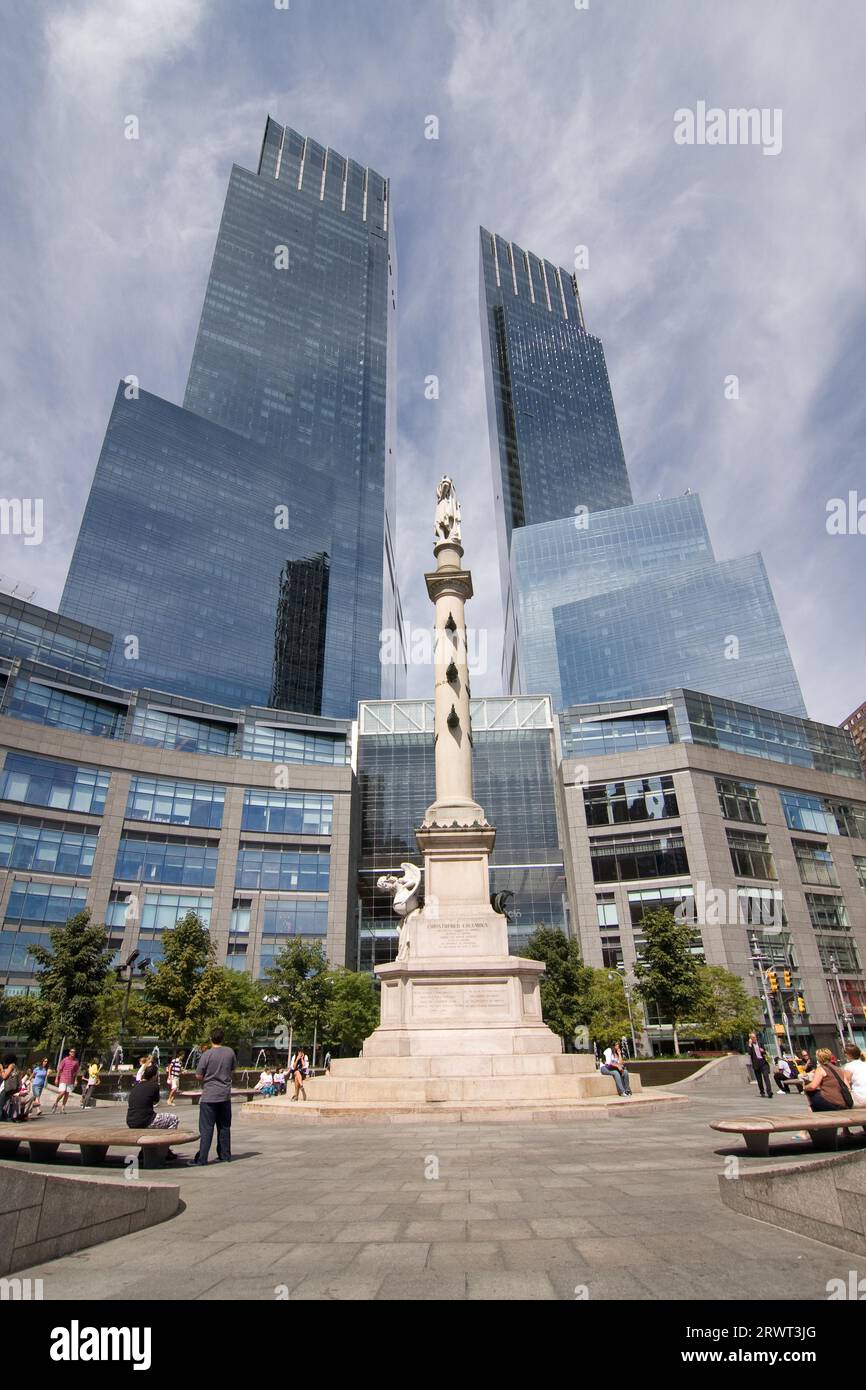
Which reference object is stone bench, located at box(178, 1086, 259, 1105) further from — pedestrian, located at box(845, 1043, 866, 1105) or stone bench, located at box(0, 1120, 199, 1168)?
pedestrian, located at box(845, 1043, 866, 1105)

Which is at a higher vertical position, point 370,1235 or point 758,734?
point 758,734

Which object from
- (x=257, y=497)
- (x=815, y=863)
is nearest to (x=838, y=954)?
(x=815, y=863)

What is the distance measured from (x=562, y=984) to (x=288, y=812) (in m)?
29.9

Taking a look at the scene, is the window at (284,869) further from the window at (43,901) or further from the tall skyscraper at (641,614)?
the tall skyscraper at (641,614)

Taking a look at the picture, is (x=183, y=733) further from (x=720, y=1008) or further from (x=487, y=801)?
(x=720, y=1008)

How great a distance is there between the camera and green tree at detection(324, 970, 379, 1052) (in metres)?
42.5

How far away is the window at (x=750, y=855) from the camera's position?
196ft

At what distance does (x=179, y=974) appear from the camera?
32500mm

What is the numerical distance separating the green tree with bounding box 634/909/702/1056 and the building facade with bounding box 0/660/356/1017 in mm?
30212

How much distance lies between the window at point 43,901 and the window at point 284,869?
40.0ft

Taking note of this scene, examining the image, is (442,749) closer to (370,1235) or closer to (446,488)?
(446,488)

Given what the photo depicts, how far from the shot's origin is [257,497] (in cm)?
14012

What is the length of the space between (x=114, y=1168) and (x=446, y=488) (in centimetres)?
2287

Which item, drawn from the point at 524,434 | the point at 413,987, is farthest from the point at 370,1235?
the point at 524,434
